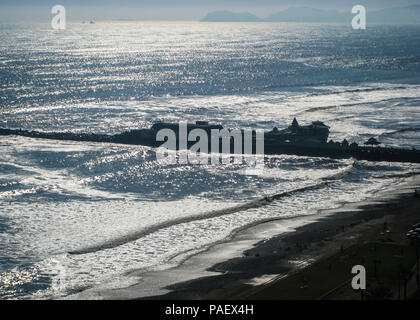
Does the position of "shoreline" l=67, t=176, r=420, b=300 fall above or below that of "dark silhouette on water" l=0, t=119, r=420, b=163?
below

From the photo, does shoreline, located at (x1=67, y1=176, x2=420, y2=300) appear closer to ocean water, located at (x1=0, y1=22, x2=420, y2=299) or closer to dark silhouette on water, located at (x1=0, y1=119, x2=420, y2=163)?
ocean water, located at (x1=0, y1=22, x2=420, y2=299)

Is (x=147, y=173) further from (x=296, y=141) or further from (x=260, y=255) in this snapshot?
(x=260, y=255)

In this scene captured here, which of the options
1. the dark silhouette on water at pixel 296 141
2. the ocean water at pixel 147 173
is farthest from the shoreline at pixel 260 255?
the dark silhouette on water at pixel 296 141
